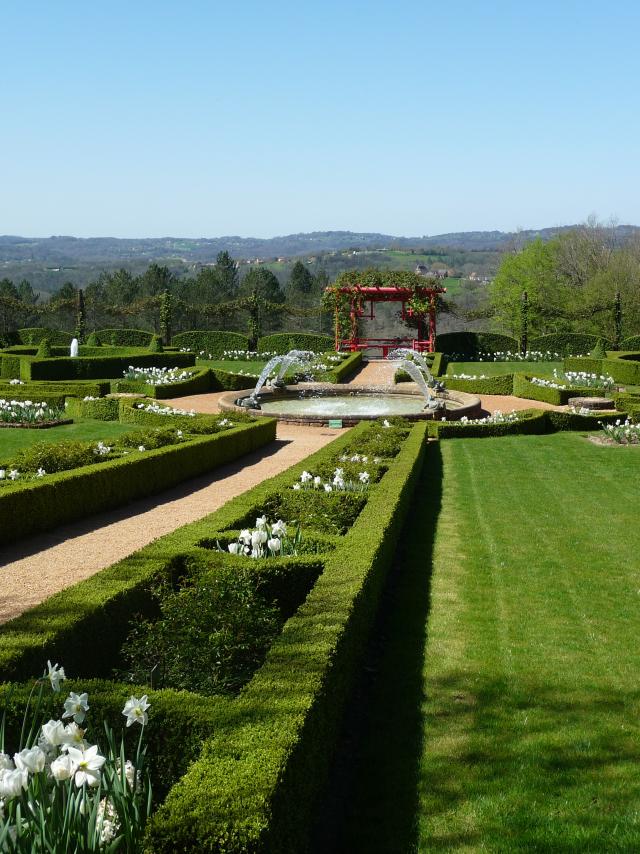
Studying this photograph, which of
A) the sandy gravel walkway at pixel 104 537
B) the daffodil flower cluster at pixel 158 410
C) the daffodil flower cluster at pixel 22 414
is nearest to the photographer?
the sandy gravel walkway at pixel 104 537

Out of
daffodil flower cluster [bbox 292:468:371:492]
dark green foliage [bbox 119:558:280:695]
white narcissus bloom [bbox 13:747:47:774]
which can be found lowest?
dark green foliage [bbox 119:558:280:695]

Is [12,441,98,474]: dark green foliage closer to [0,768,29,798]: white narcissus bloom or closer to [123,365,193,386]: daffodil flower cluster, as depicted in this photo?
[0,768,29,798]: white narcissus bloom

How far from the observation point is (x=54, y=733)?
9.32ft

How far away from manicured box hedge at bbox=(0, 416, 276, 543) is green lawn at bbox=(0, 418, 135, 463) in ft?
8.66

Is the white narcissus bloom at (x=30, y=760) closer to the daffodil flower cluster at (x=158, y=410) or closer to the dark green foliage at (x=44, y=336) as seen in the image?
the daffodil flower cluster at (x=158, y=410)

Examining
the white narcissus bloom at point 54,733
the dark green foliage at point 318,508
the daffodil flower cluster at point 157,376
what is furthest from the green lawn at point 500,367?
the white narcissus bloom at point 54,733

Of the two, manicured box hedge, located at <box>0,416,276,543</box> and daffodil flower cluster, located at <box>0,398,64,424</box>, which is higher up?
daffodil flower cluster, located at <box>0,398,64,424</box>

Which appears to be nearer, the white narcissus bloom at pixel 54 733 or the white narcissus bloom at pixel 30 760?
the white narcissus bloom at pixel 30 760

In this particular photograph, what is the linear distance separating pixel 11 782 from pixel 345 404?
1972 cm

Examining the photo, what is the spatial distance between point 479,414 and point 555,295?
39.1 m

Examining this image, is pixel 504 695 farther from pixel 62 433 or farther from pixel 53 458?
pixel 62 433

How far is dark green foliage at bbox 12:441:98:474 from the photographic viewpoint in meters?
10.5

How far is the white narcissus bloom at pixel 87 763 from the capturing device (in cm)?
271

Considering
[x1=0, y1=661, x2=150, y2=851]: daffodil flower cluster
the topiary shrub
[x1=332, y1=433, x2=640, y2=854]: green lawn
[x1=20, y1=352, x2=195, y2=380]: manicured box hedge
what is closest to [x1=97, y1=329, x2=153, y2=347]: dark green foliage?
[x1=20, y1=352, x2=195, y2=380]: manicured box hedge
